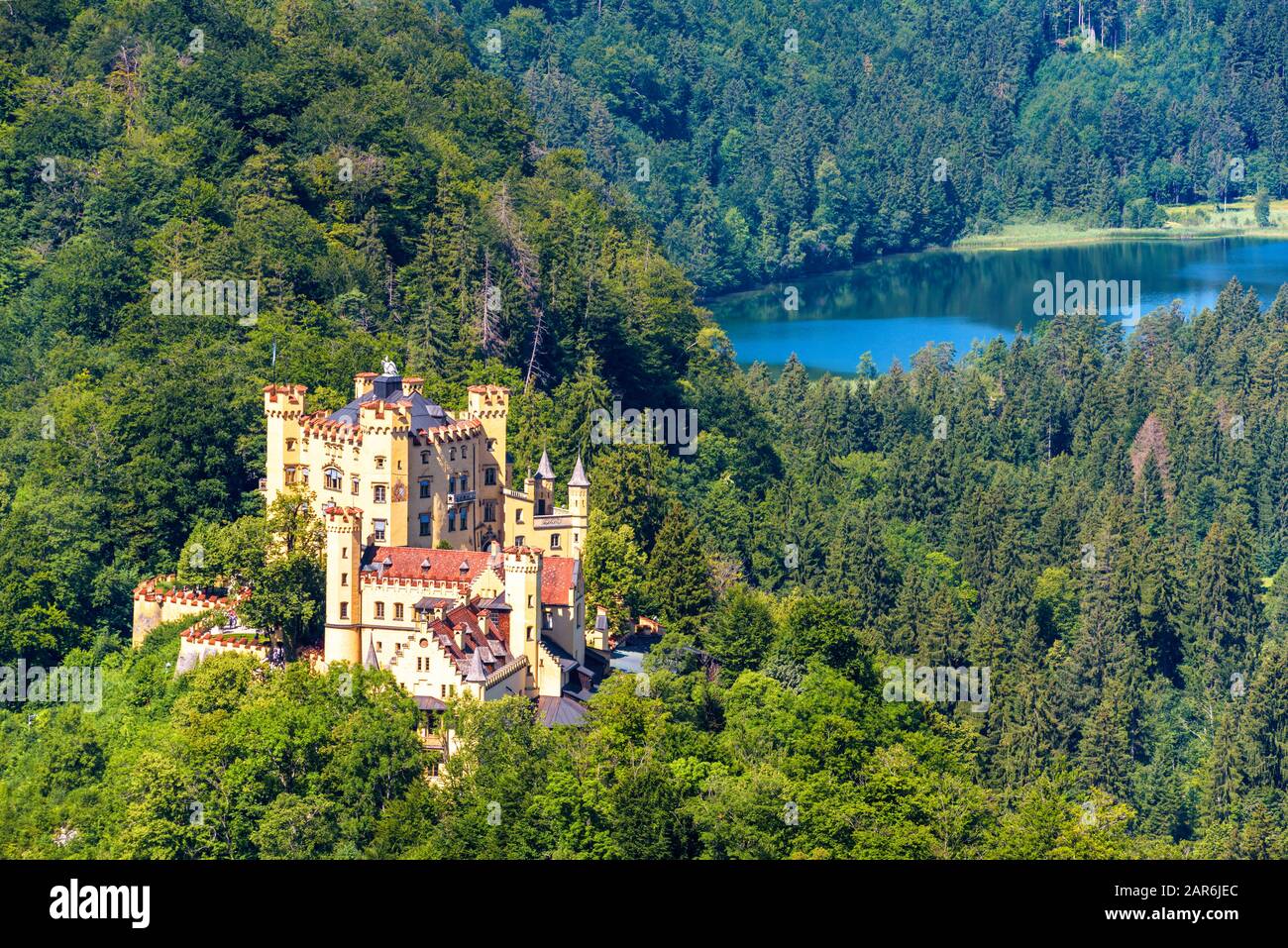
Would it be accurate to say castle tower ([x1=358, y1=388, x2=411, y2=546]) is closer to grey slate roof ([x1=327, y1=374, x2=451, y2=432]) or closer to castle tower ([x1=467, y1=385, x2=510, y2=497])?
grey slate roof ([x1=327, y1=374, x2=451, y2=432])

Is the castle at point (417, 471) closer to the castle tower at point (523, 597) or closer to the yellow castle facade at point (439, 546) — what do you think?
the yellow castle facade at point (439, 546)

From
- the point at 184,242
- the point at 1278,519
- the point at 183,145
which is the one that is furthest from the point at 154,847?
the point at 1278,519

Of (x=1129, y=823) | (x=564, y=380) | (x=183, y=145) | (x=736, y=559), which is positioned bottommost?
(x=1129, y=823)

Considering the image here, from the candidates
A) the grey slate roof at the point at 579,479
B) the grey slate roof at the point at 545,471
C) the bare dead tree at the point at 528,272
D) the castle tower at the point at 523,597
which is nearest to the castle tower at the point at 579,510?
the grey slate roof at the point at 579,479

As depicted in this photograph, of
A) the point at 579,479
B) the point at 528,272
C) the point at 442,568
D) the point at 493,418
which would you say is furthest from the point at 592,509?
the point at 528,272

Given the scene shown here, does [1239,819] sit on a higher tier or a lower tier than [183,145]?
lower

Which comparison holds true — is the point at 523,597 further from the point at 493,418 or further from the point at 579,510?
the point at 493,418
